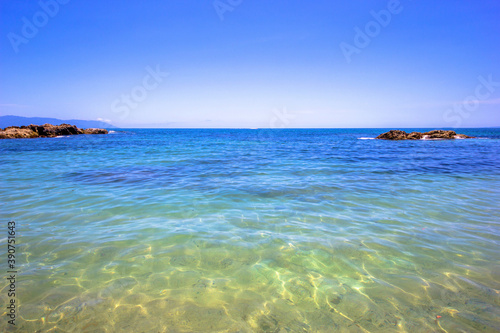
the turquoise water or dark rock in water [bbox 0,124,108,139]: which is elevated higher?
dark rock in water [bbox 0,124,108,139]

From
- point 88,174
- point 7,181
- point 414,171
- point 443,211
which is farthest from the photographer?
point 414,171

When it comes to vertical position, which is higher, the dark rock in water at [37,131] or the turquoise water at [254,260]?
the dark rock in water at [37,131]

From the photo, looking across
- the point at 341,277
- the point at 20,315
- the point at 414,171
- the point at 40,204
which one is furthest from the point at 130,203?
the point at 414,171

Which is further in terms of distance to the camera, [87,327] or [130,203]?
[130,203]

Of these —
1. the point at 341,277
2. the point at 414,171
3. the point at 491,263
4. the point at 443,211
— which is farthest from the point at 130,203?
the point at 414,171

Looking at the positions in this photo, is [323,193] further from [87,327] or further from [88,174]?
[88,174]

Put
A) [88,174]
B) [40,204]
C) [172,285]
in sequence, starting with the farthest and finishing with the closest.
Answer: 1. [88,174]
2. [40,204]
3. [172,285]

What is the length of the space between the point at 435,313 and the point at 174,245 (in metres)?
4.15

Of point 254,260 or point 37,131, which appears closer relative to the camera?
point 254,260

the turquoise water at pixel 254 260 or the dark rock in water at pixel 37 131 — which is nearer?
the turquoise water at pixel 254 260

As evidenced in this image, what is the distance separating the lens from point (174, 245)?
15.4 ft

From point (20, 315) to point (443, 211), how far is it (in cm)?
882

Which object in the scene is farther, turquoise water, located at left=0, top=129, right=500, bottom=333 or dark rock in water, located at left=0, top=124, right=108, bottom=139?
dark rock in water, located at left=0, top=124, right=108, bottom=139

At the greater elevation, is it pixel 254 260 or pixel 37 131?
pixel 37 131
